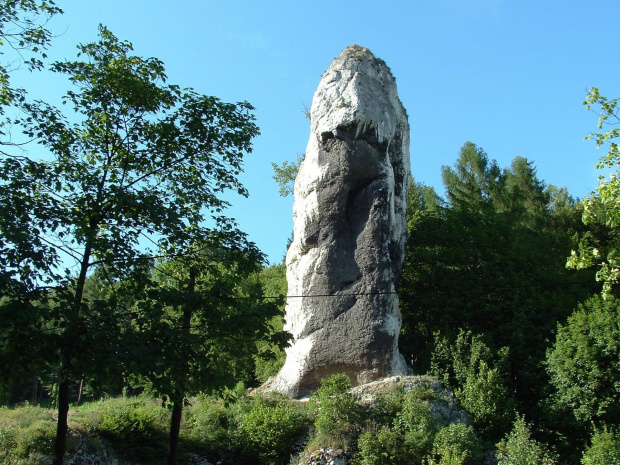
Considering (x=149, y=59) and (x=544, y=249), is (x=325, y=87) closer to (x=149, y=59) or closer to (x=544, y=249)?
(x=149, y=59)

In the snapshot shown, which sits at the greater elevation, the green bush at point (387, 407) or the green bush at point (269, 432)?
the green bush at point (387, 407)

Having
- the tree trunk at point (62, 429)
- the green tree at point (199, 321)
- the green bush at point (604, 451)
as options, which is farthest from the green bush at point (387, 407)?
the tree trunk at point (62, 429)

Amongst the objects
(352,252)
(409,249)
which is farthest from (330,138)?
(409,249)

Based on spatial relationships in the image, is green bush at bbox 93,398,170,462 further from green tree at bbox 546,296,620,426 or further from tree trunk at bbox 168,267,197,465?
green tree at bbox 546,296,620,426

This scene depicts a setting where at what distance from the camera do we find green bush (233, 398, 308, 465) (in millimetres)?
14062

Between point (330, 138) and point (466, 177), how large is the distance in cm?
1929

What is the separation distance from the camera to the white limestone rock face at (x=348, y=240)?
15.8m

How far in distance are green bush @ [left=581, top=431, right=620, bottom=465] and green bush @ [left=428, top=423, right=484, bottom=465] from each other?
7.34 ft

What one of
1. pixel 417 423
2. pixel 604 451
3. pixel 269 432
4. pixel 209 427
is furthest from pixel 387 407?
pixel 604 451

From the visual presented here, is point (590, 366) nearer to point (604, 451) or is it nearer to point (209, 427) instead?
point (604, 451)

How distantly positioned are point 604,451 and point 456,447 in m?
3.10

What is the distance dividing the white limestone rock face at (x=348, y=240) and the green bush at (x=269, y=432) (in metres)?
1.35

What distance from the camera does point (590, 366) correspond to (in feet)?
49.7

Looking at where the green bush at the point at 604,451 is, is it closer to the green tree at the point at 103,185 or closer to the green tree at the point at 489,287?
the green tree at the point at 489,287
